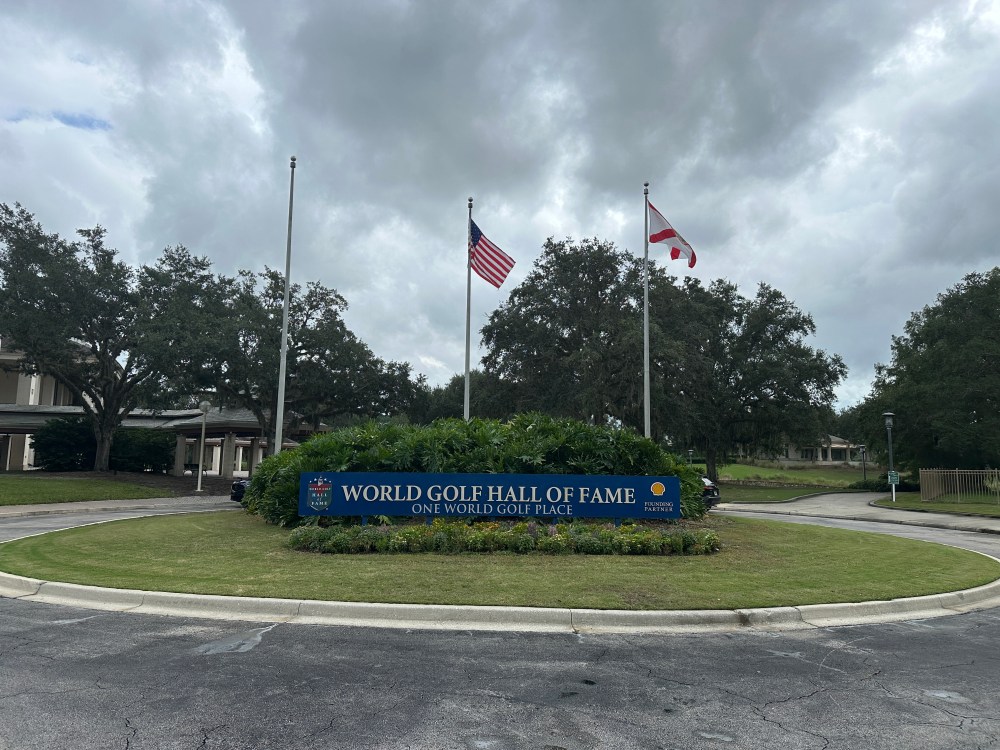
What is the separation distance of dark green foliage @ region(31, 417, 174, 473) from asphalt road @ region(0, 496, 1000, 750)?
35947 millimetres

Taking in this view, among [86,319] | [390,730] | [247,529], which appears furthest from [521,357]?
[390,730]

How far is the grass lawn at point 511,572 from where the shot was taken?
8.09 metres

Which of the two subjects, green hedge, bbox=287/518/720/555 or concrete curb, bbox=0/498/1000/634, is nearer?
concrete curb, bbox=0/498/1000/634

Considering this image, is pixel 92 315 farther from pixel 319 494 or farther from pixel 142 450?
pixel 319 494

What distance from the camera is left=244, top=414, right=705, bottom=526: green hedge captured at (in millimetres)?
14055

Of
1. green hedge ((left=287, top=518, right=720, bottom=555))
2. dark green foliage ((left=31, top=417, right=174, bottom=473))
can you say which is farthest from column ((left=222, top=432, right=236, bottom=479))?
green hedge ((left=287, top=518, right=720, bottom=555))

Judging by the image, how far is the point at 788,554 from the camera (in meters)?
11.8

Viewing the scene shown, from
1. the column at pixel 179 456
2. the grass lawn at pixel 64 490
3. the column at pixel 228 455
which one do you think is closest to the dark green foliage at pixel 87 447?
the column at pixel 179 456

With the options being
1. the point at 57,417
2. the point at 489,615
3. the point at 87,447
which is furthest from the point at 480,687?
the point at 57,417

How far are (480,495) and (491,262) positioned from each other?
9.47 meters

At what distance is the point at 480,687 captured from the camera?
517 centimetres

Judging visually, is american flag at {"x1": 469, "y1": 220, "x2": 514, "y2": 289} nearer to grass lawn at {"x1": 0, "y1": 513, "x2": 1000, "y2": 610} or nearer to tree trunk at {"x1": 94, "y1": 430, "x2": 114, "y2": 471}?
grass lawn at {"x1": 0, "y1": 513, "x2": 1000, "y2": 610}

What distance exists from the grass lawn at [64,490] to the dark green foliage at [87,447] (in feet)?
21.1

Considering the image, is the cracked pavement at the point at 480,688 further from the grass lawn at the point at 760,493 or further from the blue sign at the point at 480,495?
the grass lawn at the point at 760,493
